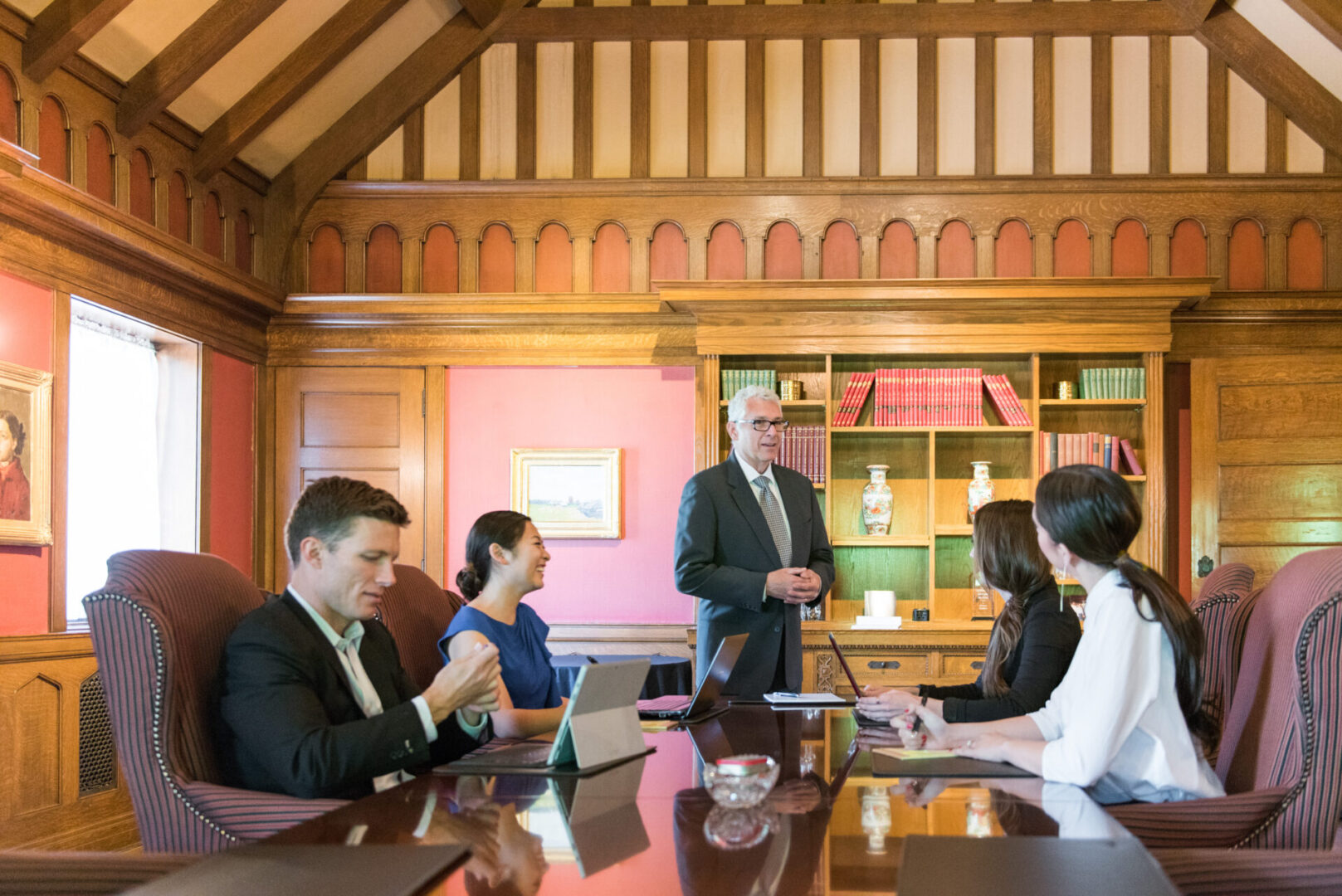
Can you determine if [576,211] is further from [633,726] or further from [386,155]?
[633,726]

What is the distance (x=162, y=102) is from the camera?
514 cm

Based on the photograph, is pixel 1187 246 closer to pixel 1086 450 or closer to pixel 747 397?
pixel 1086 450

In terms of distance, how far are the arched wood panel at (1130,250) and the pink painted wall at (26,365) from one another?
4.87 m

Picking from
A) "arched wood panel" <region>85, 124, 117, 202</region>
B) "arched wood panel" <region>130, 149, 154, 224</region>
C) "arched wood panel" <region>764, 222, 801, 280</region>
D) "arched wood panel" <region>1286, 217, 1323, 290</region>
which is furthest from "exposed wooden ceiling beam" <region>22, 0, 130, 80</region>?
"arched wood panel" <region>1286, 217, 1323, 290</region>

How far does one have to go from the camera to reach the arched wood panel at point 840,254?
6.41 m

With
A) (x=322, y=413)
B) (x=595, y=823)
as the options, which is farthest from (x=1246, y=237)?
(x=595, y=823)

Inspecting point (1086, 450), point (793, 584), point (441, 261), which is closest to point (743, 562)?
point (793, 584)

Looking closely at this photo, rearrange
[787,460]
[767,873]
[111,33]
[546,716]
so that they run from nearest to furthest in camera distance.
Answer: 1. [767,873]
2. [546,716]
3. [111,33]
4. [787,460]

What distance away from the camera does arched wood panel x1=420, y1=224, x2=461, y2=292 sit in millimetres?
6508

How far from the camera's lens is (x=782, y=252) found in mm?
6445

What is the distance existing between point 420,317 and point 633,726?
441 cm

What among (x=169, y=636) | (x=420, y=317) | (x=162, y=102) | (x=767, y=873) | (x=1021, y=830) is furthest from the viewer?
(x=420, y=317)

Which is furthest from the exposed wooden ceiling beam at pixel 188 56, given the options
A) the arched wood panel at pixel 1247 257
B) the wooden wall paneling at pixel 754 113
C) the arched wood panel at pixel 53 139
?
the arched wood panel at pixel 1247 257

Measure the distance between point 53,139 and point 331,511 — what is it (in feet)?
10.6
